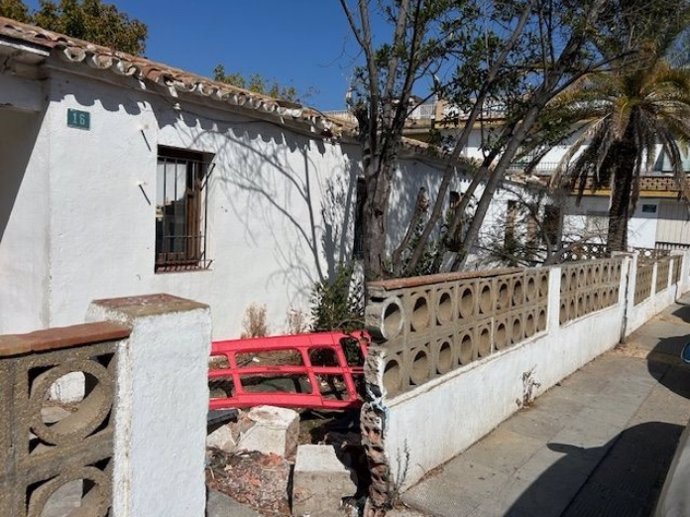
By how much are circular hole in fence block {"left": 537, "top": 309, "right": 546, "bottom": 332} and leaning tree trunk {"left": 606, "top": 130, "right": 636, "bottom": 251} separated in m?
8.00

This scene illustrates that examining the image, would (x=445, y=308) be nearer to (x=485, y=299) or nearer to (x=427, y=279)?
(x=427, y=279)

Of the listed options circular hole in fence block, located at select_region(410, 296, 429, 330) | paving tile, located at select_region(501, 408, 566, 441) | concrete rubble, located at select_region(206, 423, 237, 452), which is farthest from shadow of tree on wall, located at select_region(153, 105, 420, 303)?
paving tile, located at select_region(501, 408, 566, 441)

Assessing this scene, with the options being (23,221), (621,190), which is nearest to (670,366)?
(621,190)

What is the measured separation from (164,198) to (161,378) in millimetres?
4575

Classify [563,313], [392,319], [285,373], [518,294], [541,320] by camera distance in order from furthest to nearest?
[563,313] < [541,320] < [518,294] < [285,373] < [392,319]

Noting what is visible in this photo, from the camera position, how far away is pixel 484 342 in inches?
187

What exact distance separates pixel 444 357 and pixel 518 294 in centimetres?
155

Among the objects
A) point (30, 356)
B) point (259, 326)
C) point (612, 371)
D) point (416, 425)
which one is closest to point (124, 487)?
point (30, 356)

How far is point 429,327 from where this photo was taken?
13.0 ft

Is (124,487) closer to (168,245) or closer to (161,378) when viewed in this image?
(161,378)

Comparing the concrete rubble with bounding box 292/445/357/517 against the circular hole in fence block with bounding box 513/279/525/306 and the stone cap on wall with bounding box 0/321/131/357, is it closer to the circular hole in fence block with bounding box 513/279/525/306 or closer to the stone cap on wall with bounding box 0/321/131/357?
the stone cap on wall with bounding box 0/321/131/357

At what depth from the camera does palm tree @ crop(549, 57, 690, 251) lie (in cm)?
1206

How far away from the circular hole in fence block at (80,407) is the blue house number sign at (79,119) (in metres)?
3.87

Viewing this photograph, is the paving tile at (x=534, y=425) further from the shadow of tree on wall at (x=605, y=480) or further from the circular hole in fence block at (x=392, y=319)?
the circular hole in fence block at (x=392, y=319)
